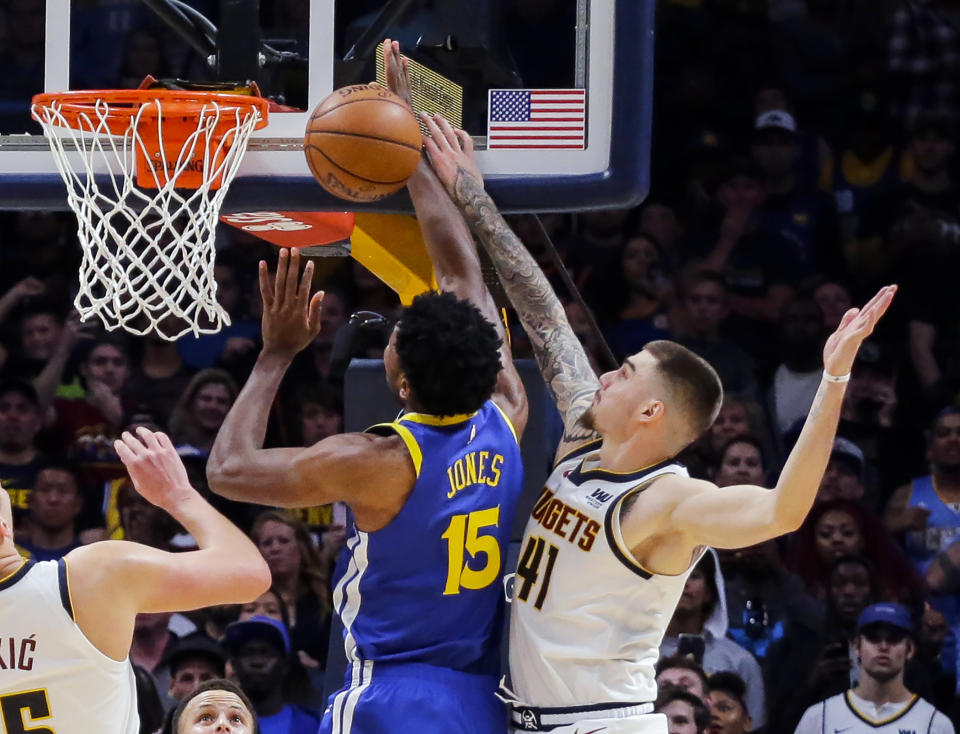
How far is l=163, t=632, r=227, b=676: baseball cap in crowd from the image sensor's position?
19.6ft

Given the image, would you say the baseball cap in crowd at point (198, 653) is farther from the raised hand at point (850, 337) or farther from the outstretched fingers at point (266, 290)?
the raised hand at point (850, 337)

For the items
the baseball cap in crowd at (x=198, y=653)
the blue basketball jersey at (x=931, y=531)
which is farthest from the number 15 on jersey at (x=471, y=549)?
the blue basketball jersey at (x=931, y=531)

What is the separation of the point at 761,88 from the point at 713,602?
2.95m

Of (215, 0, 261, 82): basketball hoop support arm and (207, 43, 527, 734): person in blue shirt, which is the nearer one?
(207, 43, 527, 734): person in blue shirt

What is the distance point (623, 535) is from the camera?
341 cm

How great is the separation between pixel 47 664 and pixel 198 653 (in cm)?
298

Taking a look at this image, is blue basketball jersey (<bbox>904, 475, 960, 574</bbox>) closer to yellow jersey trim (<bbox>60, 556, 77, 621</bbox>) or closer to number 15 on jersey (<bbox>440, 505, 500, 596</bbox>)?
number 15 on jersey (<bbox>440, 505, 500, 596</bbox>)

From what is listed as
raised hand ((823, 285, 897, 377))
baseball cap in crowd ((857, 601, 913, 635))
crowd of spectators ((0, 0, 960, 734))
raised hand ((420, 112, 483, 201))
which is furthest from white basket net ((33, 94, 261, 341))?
baseball cap in crowd ((857, 601, 913, 635))

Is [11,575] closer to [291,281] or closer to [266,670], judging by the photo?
Answer: [291,281]

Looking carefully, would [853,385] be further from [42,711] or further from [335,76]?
[42,711]

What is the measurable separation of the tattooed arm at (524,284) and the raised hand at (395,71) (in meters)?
0.10

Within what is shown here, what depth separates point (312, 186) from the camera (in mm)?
4051

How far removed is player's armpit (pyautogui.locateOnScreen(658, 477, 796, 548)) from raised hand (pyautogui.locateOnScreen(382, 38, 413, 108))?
1319 mm

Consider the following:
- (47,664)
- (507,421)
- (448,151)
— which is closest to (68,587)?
(47,664)
